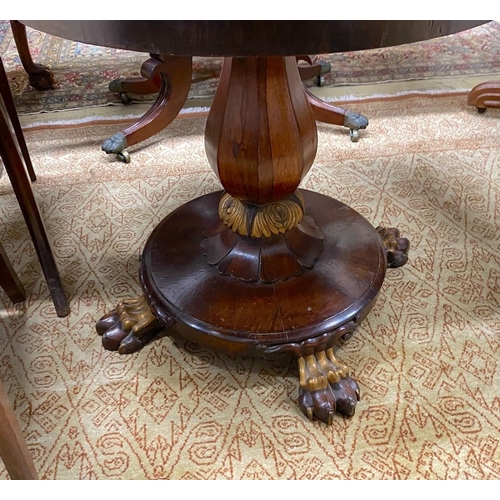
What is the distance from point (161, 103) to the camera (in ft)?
4.83

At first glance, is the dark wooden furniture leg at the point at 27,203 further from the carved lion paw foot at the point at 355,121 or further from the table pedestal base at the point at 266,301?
the carved lion paw foot at the point at 355,121

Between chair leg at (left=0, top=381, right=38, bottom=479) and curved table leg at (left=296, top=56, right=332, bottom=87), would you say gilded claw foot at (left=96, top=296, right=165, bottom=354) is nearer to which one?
chair leg at (left=0, top=381, right=38, bottom=479)

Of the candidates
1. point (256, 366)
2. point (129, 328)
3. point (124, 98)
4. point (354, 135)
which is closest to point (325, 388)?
point (256, 366)

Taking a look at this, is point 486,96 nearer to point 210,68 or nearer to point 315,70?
point 315,70

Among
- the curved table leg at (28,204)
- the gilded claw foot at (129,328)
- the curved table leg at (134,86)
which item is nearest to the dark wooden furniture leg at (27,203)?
the curved table leg at (28,204)

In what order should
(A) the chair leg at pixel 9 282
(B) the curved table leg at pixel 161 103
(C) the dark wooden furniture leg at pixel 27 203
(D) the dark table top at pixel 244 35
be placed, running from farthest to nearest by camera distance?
Answer: (B) the curved table leg at pixel 161 103
(A) the chair leg at pixel 9 282
(C) the dark wooden furniture leg at pixel 27 203
(D) the dark table top at pixel 244 35

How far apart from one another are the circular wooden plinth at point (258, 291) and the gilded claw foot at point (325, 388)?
55 millimetres

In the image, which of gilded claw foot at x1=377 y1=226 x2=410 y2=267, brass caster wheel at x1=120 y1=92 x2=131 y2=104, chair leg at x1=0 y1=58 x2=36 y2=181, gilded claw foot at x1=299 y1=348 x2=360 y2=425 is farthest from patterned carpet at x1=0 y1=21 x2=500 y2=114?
gilded claw foot at x1=299 y1=348 x2=360 y2=425

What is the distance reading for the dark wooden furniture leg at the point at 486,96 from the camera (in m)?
1.55

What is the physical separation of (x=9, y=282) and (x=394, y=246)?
2.57 ft

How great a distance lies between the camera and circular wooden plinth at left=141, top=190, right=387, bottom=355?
2.59 feet
